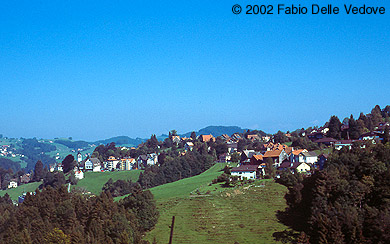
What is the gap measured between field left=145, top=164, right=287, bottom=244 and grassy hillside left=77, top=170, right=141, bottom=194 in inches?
1554

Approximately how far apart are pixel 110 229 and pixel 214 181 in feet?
82.5

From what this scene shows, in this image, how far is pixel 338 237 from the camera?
113 ft

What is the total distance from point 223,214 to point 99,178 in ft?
197

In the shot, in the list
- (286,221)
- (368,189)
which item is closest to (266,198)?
(286,221)

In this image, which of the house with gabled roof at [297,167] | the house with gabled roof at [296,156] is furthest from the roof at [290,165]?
the house with gabled roof at [296,156]

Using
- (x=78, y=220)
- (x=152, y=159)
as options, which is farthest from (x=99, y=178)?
(x=78, y=220)

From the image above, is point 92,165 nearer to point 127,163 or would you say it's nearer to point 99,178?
point 127,163

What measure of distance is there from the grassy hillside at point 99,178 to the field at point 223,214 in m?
39.5

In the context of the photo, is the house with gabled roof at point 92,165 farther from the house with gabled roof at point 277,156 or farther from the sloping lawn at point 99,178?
the house with gabled roof at point 277,156

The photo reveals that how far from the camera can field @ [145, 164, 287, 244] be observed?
41.2m

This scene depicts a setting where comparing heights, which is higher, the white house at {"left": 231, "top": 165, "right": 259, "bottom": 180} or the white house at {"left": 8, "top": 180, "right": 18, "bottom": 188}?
the white house at {"left": 231, "top": 165, "right": 259, "bottom": 180}

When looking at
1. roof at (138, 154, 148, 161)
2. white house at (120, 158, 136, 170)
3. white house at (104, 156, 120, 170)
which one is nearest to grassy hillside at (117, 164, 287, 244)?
white house at (120, 158, 136, 170)

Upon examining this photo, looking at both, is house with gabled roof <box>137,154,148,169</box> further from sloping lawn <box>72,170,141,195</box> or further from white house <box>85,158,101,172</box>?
sloping lawn <box>72,170,141,195</box>

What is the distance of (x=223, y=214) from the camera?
153 ft
